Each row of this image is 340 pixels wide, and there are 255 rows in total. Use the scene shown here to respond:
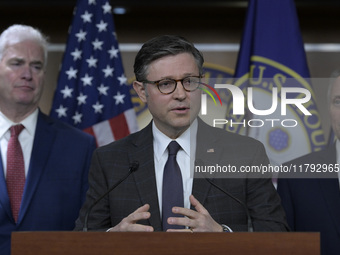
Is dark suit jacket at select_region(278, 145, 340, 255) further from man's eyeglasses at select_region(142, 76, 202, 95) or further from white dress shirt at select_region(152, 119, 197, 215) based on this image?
man's eyeglasses at select_region(142, 76, 202, 95)

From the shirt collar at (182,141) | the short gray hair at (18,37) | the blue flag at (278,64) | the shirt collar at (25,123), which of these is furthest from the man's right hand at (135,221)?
the short gray hair at (18,37)

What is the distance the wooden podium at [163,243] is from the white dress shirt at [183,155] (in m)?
0.57

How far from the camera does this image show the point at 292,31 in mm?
3375

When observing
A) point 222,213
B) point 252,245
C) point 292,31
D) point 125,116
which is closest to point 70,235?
point 252,245

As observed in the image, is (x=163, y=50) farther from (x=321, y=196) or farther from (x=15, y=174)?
(x=15, y=174)

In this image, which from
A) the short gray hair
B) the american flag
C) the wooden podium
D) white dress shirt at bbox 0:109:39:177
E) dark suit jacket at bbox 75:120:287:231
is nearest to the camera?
the wooden podium

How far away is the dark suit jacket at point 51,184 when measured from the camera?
2756mm

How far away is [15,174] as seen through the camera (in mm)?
2834

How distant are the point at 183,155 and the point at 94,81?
1.46 meters

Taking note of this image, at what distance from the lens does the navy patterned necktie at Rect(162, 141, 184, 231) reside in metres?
2.06

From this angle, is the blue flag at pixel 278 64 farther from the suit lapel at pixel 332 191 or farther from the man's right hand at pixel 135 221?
the man's right hand at pixel 135 221

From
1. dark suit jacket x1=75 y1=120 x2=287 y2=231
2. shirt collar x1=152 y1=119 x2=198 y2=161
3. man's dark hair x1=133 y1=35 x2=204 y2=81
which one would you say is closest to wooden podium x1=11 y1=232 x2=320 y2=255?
dark suit jacket x1=75 y1=120 x2=287 y2=231

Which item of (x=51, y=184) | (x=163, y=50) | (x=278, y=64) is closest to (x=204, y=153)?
(x=163, y=50)

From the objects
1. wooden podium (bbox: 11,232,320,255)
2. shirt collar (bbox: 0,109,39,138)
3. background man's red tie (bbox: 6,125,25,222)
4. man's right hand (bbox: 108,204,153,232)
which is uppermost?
shirt collar (bbox: 0,109,39,138)
